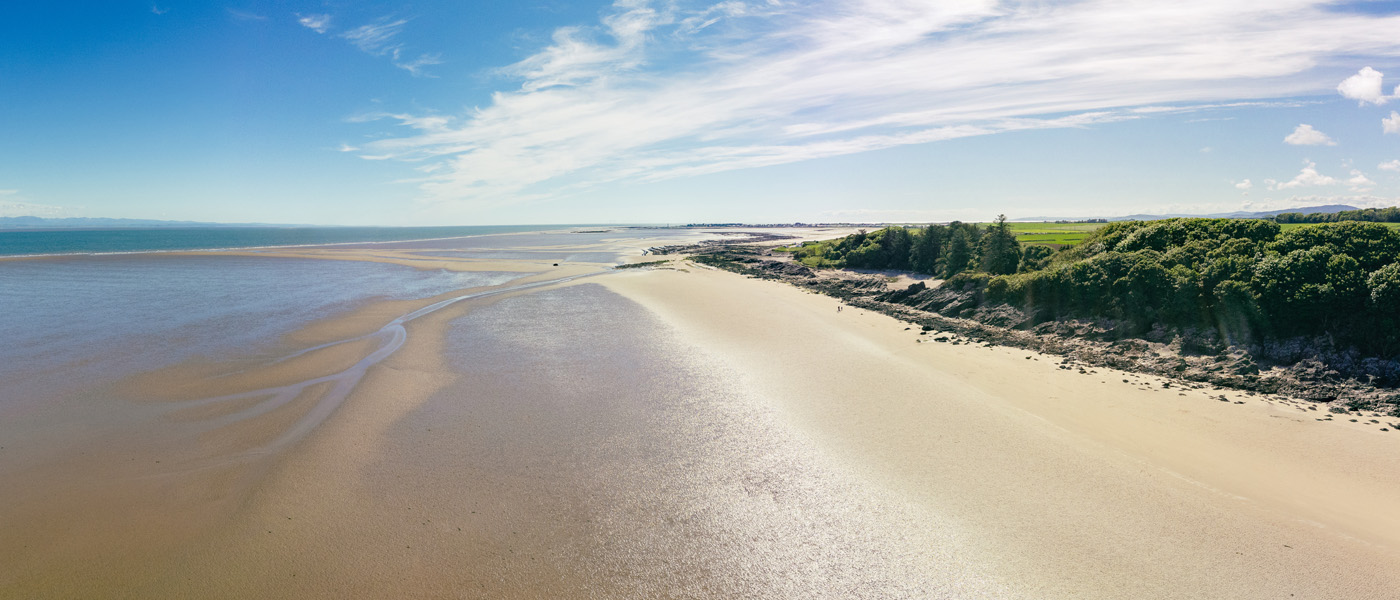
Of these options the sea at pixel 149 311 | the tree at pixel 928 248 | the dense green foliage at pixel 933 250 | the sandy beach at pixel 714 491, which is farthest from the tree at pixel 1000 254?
the sea at pixel 149 311

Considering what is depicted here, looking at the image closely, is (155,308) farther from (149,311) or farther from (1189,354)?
(1189,354)

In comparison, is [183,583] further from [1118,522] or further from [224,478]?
[1118,522]

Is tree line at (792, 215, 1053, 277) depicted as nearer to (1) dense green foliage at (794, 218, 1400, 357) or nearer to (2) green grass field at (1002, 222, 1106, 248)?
(1) dense green foliage at (794, 218, 1400, 357)

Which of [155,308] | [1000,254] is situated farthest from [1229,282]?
[155,308]

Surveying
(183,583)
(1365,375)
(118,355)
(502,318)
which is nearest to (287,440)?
(183,583)

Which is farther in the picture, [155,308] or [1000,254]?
[1000,254]

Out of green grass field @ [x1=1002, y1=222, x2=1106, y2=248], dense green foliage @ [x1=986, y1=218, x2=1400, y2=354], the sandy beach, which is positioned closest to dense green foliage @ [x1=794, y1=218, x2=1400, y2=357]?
dense green foliage @ [x1=986, y1=218, x2=1400, y2=354]
